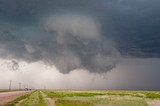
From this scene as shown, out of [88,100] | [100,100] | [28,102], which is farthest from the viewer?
[88,100]

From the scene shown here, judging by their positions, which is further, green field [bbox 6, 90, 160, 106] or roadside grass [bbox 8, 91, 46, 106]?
green field [bbox 6, 90, 160, 106]

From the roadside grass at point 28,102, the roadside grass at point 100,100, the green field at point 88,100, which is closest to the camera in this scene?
the roadside grass at point 28,102

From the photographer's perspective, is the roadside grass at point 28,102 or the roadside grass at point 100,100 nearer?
the roadside grass at point 28,102

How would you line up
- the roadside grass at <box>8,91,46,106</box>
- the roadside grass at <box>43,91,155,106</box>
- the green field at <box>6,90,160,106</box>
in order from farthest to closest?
the roadside grass at <box>43,91,155,106</box>
the green field at <box>6,90,160,106</box>
the roadside grass at <box>8,91,46,106</box>

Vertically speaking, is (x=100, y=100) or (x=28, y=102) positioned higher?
(x=100, y=100)

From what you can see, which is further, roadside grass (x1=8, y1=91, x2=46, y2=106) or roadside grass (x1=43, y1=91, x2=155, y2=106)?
roadside grass (x1=43, y1=91, x2=155, y2=106)

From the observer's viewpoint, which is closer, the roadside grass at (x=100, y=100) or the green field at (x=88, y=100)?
the green field at (x=88, y=100)

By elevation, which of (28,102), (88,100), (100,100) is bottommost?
(28,102)

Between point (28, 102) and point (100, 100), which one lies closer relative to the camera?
point (28, 102)

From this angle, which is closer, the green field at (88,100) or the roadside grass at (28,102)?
the roadside grass at (28,102)

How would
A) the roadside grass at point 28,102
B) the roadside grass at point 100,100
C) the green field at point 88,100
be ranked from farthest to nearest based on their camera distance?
the roadside grass at point 100,100 < the green field at point 88,100 < the roadside grass at point 28,102

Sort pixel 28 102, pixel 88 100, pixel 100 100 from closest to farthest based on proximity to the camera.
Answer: pixel 28 102 < pixel 100 100 < pixel 88 100

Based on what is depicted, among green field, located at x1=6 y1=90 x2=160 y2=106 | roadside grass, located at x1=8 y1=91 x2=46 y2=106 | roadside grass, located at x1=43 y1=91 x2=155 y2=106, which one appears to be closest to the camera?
roadside grass, located at x1=8 y1=91 x2=46 y2=106
